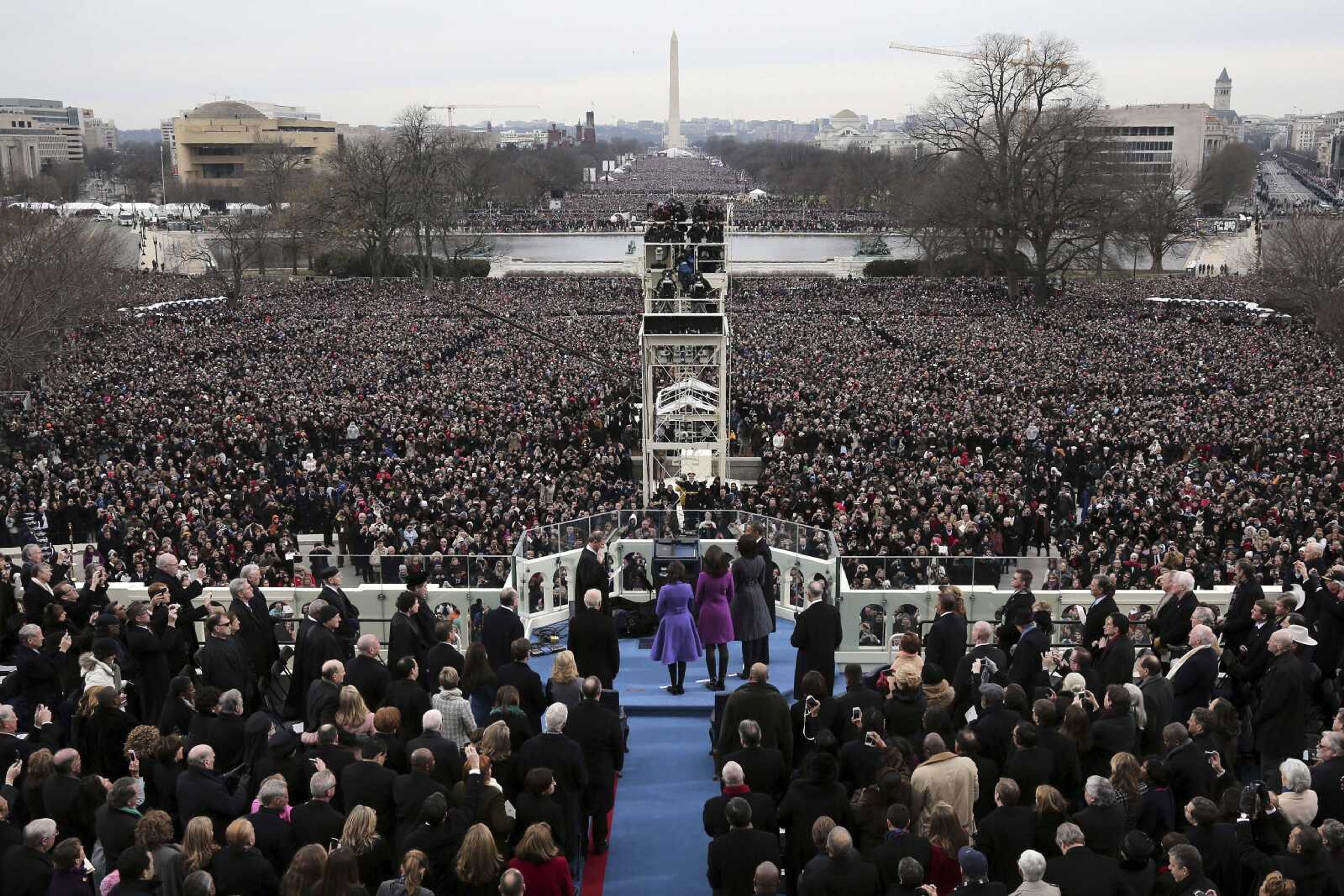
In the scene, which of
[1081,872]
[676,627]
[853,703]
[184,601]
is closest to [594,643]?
[676,627]

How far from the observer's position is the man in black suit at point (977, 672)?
332 inches

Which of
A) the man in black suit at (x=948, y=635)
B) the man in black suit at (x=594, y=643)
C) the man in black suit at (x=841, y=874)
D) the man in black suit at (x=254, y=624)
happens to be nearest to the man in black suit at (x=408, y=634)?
the man in black suit at (x=254, y=624)

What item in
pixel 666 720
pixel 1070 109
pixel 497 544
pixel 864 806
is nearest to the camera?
pixel 864 806

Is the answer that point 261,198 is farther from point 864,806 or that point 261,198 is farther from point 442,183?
point 864,806

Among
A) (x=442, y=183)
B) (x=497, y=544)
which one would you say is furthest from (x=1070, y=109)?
(x=497, y=544)

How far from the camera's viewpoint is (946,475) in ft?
69.9

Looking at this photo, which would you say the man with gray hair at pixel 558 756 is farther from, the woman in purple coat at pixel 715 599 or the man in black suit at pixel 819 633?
the woman in purple coat at pixel 715 599

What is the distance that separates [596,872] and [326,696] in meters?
2.10

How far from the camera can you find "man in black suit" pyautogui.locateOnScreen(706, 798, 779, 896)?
21.1 ft

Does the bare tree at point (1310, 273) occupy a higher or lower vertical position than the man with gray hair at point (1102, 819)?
higher

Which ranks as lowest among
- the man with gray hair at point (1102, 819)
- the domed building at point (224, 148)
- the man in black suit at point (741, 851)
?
the man in black suit at point (741, 851)

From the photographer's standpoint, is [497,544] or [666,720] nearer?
[666,720]

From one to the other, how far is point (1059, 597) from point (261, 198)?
93.0m

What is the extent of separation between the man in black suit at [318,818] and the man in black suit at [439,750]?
0.60 meters
